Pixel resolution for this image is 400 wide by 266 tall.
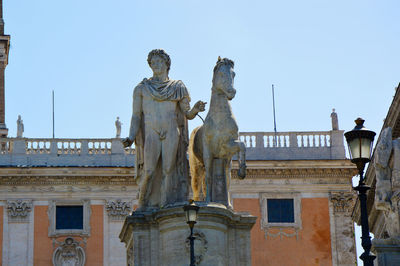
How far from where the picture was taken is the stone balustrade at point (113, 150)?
51.2 meters

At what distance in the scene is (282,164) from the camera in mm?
50656

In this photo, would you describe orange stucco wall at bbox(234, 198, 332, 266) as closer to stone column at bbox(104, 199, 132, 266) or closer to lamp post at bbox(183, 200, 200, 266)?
stone column at bbox(104, 199, 132, 266)

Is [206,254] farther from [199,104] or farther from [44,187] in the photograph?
[44,187]

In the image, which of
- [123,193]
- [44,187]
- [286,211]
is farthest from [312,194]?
[44,187]

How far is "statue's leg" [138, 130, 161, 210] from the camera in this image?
74.5 ft

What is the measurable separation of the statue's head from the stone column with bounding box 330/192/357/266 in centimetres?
2738

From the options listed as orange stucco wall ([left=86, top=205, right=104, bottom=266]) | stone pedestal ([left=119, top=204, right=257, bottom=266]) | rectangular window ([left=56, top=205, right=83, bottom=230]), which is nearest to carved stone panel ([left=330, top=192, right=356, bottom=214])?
orange stucco wall ([left=86, top=205, right=104, bottom=266])

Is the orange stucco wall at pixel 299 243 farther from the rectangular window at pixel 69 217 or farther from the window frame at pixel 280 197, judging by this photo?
the rectangular window at pixel 69 217

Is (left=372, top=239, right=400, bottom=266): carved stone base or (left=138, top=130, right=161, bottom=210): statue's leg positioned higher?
(left=138, top=130, right=161, bottom=210): statue's leg

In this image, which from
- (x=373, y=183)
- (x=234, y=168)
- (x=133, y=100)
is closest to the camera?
(x=133, y=100)

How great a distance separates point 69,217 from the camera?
164 feet

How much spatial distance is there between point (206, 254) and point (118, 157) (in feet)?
98.6

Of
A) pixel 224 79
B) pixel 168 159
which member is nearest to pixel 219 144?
pixel 168 159

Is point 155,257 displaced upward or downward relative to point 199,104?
downward
